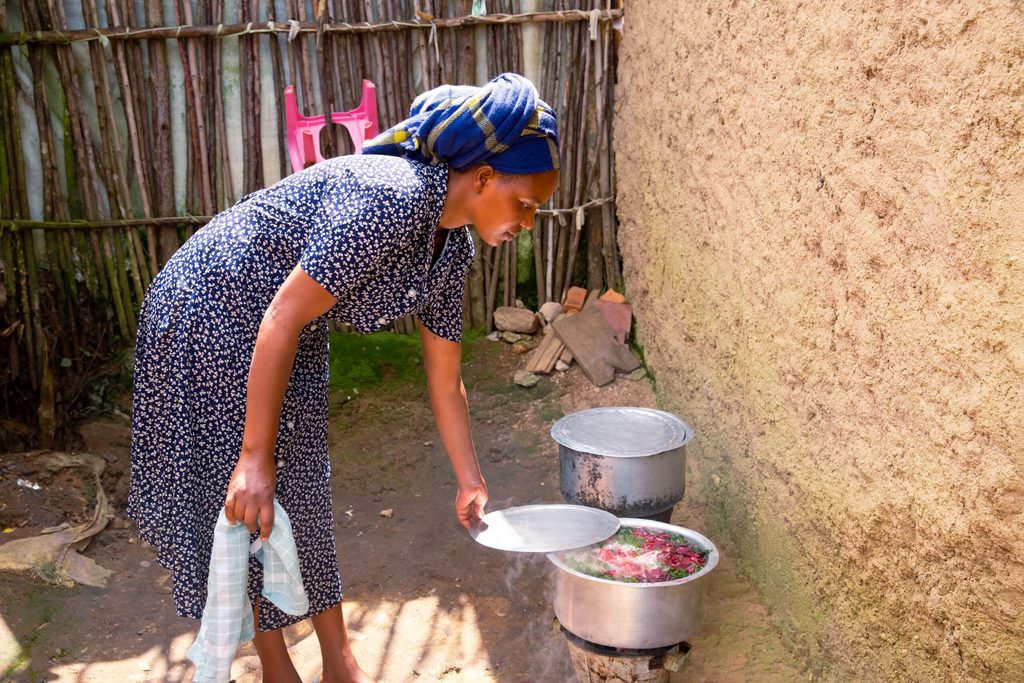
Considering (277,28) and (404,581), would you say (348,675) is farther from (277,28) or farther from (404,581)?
(277,28)

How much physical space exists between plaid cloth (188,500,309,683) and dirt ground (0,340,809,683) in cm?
86

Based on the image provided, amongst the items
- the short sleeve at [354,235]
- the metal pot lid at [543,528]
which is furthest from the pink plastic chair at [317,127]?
the short sleeve at [354,235]

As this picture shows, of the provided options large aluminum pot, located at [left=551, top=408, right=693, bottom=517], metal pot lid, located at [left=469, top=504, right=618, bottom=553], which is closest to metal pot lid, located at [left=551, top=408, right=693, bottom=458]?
large aluminum pot, located at [left=551, top=408, right=693, bottom=517]

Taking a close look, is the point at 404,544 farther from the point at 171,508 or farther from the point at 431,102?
the point at 431,102

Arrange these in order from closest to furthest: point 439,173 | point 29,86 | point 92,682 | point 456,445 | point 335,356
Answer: point 439,173 → point 456,445 → point 92,682 → point 29,86 → point 335,356

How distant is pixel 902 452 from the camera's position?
2.20 m

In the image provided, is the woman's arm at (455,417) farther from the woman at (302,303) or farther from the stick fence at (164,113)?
the stick fence at (164,113)

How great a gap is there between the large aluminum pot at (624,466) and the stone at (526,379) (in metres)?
1.33

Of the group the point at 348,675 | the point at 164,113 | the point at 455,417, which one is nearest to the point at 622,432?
the point at 455,417

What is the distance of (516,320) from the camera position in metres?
4.87

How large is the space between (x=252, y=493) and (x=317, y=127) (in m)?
3.04

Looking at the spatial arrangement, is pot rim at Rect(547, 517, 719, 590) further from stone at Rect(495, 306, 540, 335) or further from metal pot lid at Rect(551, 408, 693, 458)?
stone at Rect(495, 306, 540, 335)

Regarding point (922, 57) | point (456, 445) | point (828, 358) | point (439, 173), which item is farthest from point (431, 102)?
point (828, 358)

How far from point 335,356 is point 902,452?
3227 mm
